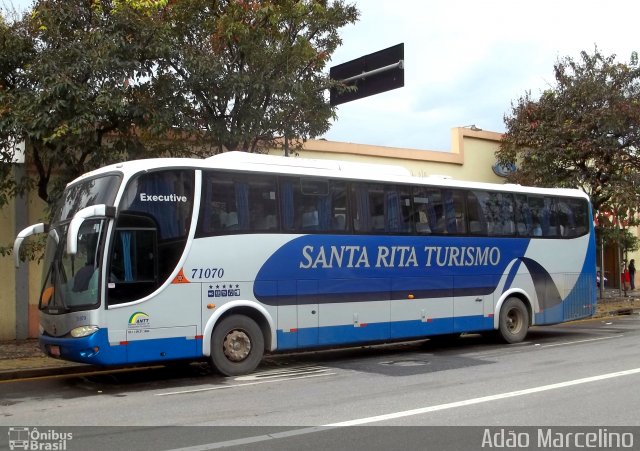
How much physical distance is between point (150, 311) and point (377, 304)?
4.63 metres

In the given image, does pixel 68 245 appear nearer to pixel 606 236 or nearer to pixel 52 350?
pixel 52 350

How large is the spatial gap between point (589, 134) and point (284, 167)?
46.6 feet

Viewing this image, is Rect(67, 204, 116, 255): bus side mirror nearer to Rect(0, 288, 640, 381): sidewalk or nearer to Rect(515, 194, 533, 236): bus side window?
Rect(0, 288, 640, 381): sidewalk

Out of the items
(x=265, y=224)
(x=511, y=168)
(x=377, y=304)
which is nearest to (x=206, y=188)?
(x=265, y=224)

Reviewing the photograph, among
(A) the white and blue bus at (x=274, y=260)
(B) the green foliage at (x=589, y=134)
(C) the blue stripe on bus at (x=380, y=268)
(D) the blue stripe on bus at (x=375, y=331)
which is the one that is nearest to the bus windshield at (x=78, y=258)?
(A) the white and blue bus at (x=274, y=260)

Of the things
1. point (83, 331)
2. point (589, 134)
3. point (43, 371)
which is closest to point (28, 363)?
point (43, 371)

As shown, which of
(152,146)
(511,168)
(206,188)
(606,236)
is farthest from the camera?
(511,168)

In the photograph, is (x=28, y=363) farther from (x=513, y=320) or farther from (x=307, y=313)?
(x=513, y=320)

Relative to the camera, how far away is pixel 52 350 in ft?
33.7

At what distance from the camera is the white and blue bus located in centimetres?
1010

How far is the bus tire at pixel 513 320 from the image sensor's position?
1525 cm

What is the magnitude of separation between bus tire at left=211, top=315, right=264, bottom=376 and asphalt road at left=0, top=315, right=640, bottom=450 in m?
0.26

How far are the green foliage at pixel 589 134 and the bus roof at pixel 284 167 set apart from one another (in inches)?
352

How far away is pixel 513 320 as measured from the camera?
15.7m
